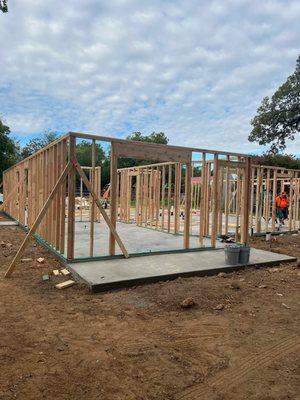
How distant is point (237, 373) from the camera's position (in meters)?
3.07

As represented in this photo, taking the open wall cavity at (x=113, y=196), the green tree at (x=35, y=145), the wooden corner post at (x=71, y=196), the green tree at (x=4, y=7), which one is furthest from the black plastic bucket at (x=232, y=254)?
the green tree at (x=35, y=145)

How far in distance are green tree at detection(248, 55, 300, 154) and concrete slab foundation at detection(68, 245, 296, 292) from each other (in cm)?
2008

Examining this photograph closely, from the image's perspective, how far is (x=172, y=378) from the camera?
2.95m

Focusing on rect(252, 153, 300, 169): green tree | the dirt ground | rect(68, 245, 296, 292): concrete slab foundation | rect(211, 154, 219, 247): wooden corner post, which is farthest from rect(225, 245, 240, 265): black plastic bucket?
rect(252, 153, 300, 169): green tree

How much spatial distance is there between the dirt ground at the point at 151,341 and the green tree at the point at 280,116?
2199 cm

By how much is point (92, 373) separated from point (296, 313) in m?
2.93

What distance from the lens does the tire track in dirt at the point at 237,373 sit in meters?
2.73

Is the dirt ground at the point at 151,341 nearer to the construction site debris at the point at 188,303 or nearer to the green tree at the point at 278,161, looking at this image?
the construction site debris at the point at 188,303

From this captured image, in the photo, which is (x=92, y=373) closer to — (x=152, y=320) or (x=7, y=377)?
(x=7, y=377)

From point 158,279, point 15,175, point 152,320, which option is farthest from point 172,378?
point 15,175

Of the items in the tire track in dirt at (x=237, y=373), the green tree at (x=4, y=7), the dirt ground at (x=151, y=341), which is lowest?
the tire track in dirt at (x=237, y=373)

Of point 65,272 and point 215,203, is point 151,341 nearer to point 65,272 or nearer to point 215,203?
point 65,272

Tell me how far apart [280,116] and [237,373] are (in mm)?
25453

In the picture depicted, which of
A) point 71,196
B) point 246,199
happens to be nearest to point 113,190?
point 71,196
